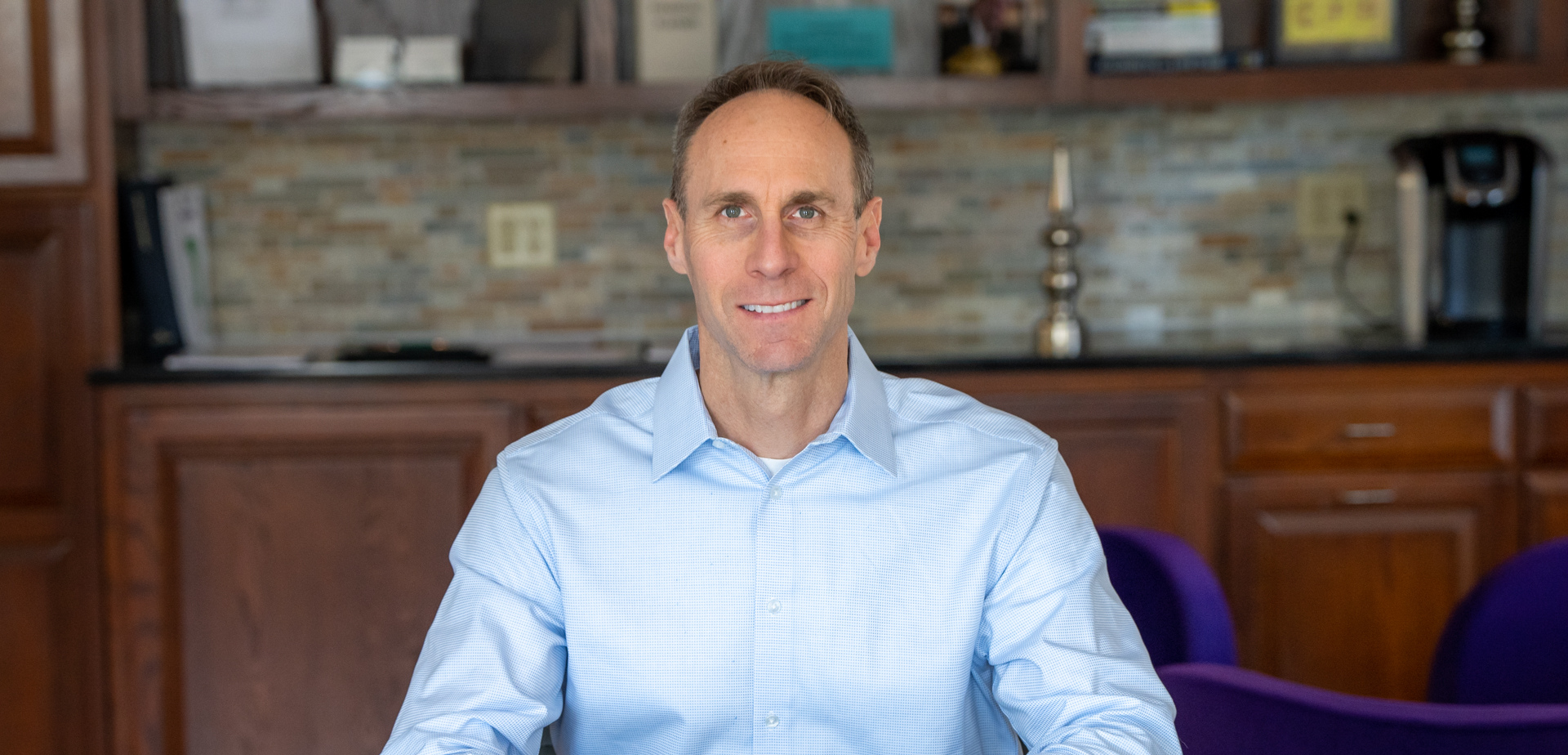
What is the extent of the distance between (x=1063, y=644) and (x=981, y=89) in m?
1.88

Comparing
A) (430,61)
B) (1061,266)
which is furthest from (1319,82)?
(430,61)

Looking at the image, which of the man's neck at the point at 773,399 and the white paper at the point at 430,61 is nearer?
the man's neck at the point at 773,399

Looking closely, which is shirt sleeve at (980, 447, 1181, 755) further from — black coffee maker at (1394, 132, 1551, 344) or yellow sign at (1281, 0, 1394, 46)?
yellow sign at (1281, 0, 1394, 46)

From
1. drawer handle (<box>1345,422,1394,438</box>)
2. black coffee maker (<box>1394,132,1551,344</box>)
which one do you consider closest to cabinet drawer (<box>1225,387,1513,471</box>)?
drawer handle (<box>1345,422,1394,438</box>)

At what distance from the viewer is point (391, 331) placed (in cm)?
311

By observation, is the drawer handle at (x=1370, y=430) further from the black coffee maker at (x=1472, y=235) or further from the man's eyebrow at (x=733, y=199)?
the man's eyebrow at (x=733, y=199)

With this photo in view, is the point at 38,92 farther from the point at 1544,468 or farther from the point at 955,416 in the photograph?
the point at 1544,468

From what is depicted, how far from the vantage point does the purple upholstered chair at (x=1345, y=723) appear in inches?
31.3

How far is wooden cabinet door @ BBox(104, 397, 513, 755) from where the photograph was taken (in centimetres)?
255

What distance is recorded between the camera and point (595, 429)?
1.30m

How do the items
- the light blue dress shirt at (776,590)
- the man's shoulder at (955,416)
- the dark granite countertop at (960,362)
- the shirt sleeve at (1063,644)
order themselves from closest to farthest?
the shirt sleeve at (1063,644) < the light blue dress shirt at (776,590) < the man's shoulder at (955,416) < the dark granite countertop at (960,362)

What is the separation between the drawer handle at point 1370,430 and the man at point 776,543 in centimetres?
156

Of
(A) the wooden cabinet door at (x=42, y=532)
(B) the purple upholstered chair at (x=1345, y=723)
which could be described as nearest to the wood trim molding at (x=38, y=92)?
(A) the wooden cabinet door at (x=42, y=532)

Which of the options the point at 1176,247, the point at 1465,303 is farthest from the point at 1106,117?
the point at 1465,303
